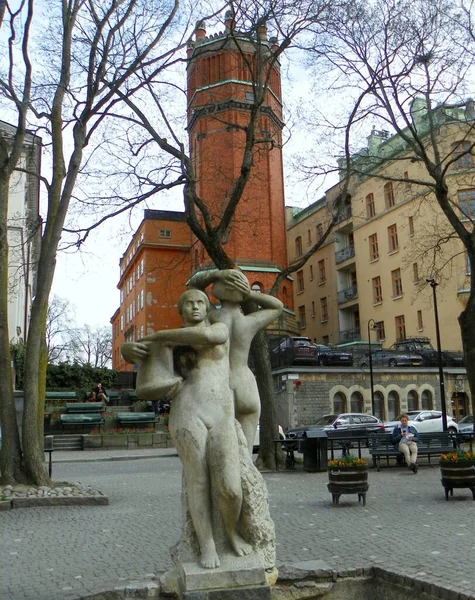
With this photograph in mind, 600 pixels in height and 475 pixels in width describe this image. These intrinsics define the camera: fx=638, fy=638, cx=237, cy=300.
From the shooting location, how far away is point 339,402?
35781 millimetres

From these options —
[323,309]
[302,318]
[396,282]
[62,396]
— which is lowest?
[62,396]

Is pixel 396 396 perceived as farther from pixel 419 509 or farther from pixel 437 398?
pixel 419 509

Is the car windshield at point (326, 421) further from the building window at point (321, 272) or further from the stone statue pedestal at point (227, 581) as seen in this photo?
the building window at point (321, 272)

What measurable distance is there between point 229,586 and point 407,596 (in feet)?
5.80

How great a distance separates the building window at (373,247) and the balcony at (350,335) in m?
6.43

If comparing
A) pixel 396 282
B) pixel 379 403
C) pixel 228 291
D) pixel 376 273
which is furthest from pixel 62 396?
pixel 228 291

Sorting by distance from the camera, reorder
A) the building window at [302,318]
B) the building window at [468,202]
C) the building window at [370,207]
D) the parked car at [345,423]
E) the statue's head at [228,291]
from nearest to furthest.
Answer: the statue's head at [228,291] → the building window at [468,202] → the parked car at [345,423] → the building window at [370,207] → the building window at [302,318]

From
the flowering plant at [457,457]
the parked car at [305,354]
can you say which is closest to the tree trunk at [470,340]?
the flowering plant at [457,457]

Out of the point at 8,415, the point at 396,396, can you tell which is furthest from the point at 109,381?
Answer: the point at 8,415

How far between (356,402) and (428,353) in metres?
5.75

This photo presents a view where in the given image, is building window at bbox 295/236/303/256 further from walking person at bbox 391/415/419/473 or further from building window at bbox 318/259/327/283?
walking person at bbox 391/415/419/473

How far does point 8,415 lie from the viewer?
1216cm

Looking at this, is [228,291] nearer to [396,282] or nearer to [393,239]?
[396,282]

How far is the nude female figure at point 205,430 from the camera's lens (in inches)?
162
